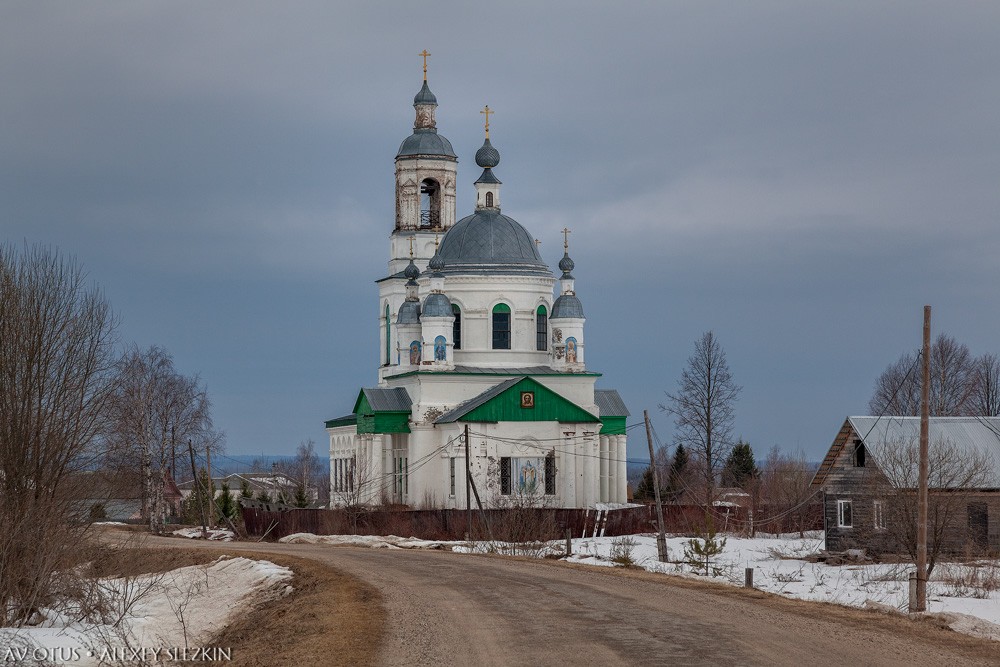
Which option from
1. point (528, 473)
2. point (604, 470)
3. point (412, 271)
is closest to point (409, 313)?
point (412, 271)

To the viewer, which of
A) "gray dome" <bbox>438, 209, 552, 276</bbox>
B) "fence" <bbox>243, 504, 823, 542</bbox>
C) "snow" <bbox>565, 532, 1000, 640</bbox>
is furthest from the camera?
"gray dome" <bbox>438, 209, 552, 276</bbox>

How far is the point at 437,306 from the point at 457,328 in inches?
104

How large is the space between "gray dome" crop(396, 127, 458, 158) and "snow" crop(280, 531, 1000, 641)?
22.3 metres

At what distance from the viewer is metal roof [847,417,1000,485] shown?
39.6m

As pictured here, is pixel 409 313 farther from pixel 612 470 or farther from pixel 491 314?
pixel 612 470

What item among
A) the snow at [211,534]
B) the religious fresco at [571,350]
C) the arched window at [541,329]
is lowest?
the snow at [211,534]

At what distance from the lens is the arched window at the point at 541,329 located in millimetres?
58562

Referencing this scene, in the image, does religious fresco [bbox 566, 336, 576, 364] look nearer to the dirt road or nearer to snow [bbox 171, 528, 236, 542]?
snow [bbox 171, 528, 236, 542]

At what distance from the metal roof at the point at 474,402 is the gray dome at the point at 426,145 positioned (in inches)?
509

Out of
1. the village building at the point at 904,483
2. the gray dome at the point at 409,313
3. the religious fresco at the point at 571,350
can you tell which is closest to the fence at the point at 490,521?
the village building at the point at 904,483

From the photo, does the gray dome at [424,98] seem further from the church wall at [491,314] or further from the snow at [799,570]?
the snow at [799,570]

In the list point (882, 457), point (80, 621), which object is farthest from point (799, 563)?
point (80, 621)

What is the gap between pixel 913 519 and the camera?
109 ft

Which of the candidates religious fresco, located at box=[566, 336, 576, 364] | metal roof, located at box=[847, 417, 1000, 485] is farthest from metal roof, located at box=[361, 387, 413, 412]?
metal roof, located at box=[847, 417, 1000, 485]
